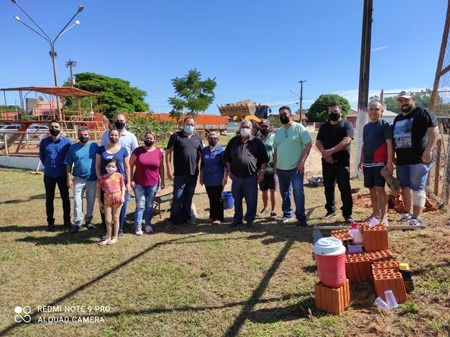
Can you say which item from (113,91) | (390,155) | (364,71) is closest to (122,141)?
(390,155)

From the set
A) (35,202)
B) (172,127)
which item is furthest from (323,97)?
(35,202)

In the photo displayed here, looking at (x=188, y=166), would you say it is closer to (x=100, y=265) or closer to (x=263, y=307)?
(x=100, y=265)

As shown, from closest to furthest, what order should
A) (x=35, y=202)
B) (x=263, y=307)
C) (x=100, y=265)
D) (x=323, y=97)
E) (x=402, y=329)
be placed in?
(x=402, y=329) → (x=263, y=307) → (x=100, y=265) → (x=35, y=202) → (x=323, y=97)

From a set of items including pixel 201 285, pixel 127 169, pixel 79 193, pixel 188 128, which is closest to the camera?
pixel 201 285

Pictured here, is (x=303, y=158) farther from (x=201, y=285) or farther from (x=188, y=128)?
(x=201, y=285)

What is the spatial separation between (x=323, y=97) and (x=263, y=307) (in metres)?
70.4

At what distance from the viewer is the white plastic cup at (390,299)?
3.01 m

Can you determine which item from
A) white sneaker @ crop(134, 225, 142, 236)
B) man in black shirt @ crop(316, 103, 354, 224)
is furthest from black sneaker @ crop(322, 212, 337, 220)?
white sneaker @ crop(134, 225, 142, 236)

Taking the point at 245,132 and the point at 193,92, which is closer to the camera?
the point at 245,132

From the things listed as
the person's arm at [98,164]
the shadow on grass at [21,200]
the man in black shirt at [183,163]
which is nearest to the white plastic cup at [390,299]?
the man in black shirt at [183,163]

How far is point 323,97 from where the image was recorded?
68938 millimetres

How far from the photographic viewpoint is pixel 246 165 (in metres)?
5.63

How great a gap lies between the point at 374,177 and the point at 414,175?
56cm

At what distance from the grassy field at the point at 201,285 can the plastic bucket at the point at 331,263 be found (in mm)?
297
